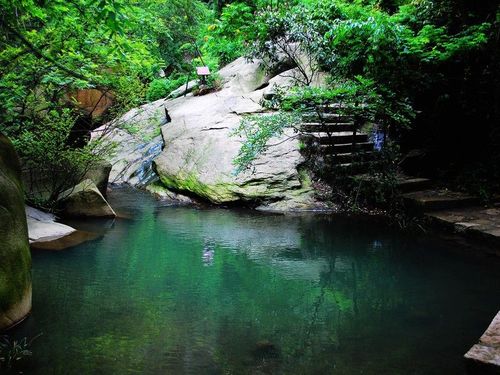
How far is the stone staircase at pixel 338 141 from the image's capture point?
887 centimetres

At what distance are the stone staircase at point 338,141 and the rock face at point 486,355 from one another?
6.08 meters

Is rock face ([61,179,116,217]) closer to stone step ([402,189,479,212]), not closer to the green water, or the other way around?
the green water

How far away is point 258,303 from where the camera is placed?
434cm

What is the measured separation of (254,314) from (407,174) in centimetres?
629

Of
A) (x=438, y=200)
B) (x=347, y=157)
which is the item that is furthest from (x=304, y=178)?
(x=438, y=200)

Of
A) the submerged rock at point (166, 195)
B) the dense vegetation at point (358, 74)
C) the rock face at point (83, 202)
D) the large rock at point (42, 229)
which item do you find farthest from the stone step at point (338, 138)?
the large rock at point (42, 229)

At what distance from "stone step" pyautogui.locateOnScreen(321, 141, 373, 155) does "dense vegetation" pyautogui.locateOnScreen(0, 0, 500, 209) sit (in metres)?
0.64

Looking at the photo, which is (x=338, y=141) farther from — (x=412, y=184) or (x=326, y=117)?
(x=412, y=184)

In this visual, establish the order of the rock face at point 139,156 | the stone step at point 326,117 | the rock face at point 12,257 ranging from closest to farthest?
the rock face at point 12,257 → the stone step at point 326,117 → the rock face at point 139,156

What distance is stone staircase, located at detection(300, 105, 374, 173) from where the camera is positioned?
887 cm

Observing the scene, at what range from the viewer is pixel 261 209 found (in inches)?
345

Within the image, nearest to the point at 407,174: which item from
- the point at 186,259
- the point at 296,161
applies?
the point at 296,161

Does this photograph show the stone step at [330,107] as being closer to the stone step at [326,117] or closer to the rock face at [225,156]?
the stone step at [326,117]

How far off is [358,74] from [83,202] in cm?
608
